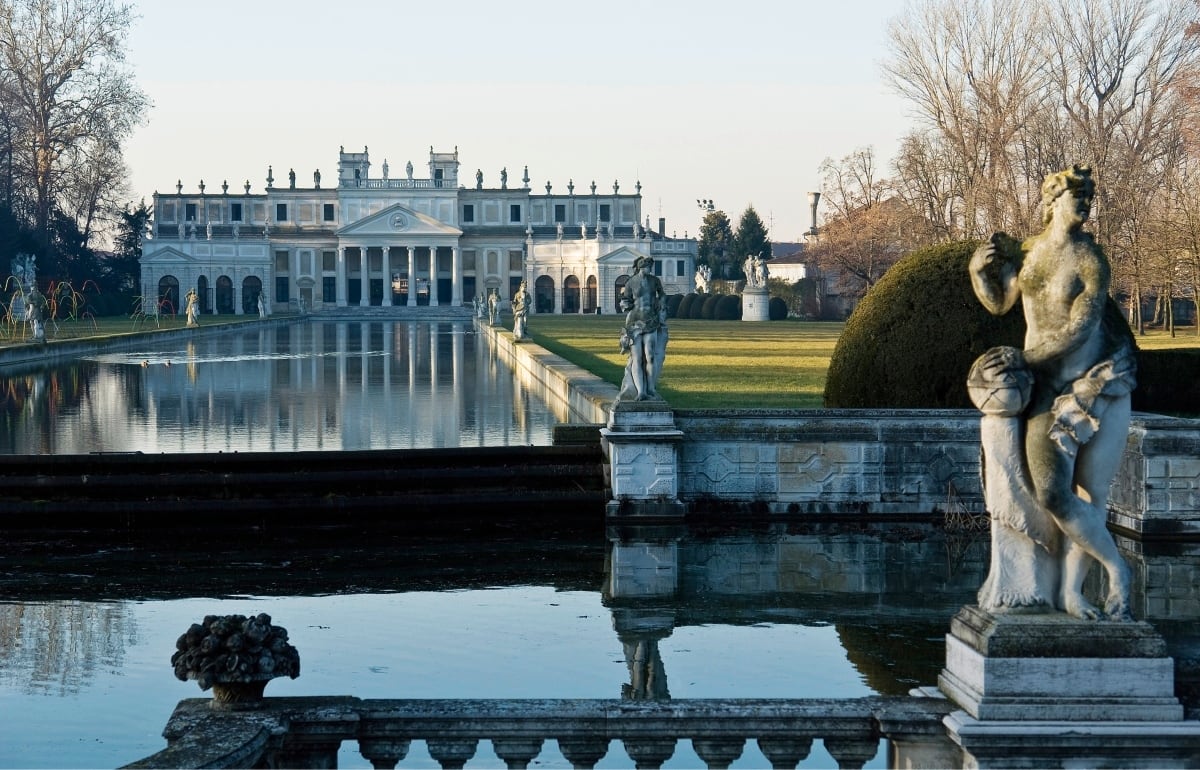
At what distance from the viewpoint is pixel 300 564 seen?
9898mm

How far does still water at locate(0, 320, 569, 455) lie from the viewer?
1546 cm

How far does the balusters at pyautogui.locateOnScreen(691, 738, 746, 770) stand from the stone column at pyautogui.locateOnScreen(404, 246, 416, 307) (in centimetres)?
10436

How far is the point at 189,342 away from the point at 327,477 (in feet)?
110

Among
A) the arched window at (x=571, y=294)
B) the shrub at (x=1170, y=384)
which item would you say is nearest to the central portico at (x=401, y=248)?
the arched window at (x=571, y=294)

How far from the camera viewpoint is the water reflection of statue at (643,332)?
11.4 m

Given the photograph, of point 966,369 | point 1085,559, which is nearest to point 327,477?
point 966,369

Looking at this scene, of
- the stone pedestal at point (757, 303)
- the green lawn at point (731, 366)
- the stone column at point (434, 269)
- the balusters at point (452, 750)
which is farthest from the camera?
the stone column at point (434, 269)

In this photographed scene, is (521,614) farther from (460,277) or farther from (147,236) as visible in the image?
(460,277)

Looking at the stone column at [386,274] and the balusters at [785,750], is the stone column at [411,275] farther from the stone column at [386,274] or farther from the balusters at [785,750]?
the balusters at [785,750]

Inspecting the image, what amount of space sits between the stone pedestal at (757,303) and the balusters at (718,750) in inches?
2636

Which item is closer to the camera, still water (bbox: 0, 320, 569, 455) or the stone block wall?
the stone block wall

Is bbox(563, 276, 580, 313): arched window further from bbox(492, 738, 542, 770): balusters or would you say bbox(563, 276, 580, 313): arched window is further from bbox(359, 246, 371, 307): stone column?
bbox(492, 738, 542, 770): balusters

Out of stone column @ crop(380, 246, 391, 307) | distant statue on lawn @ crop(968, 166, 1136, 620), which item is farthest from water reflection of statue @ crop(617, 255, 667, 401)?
stone column @ crop(380, 246, 391, 307)

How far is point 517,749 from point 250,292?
10693cm
